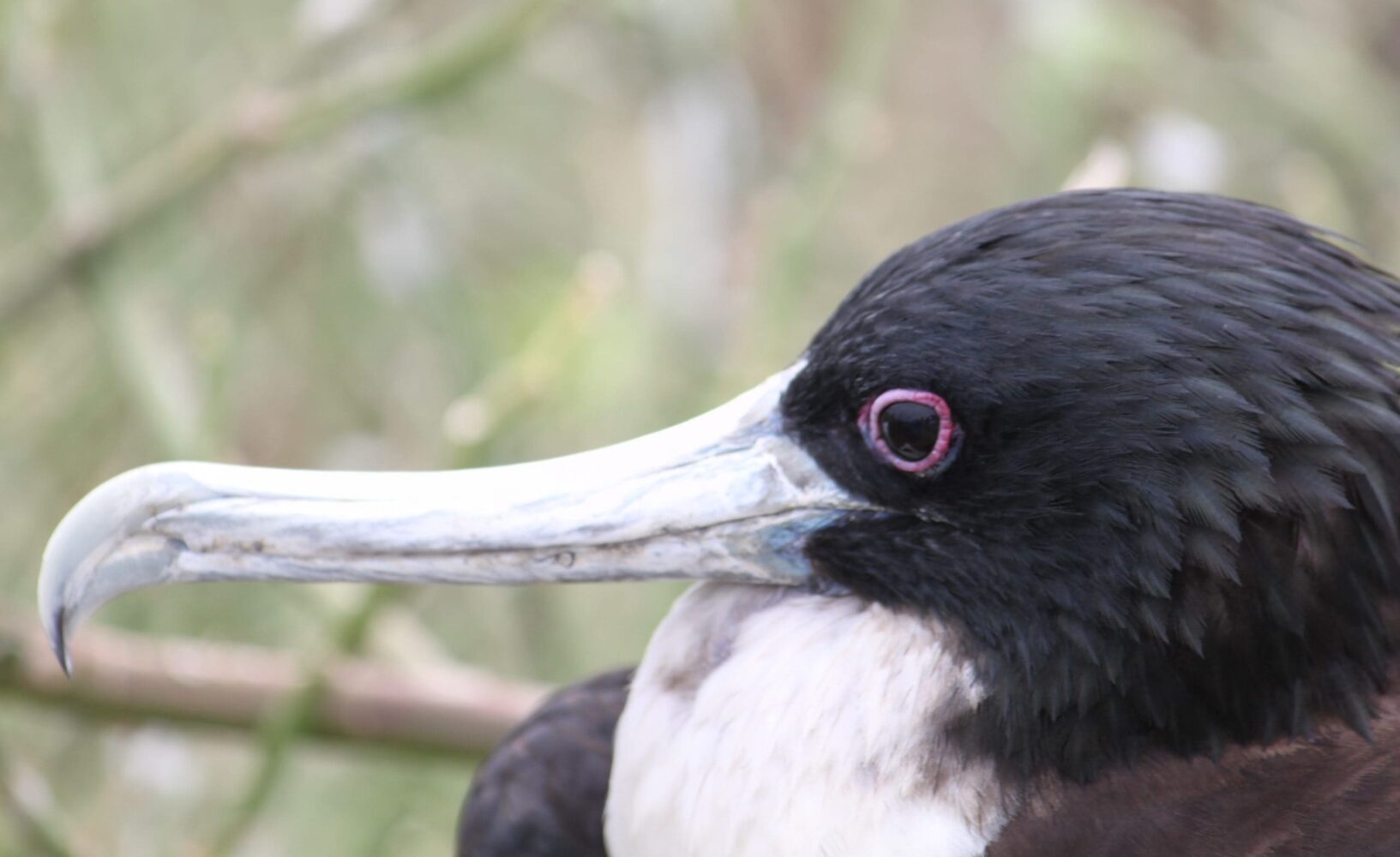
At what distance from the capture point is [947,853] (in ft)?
2.86

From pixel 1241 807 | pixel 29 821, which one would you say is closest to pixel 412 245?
pixel 29 821

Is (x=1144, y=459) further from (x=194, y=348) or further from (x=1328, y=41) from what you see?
(x=1328, y=41)

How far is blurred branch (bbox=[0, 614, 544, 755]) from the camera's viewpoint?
1352mm

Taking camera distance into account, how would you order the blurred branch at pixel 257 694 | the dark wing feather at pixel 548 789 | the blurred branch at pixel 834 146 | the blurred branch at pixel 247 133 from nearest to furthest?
the dark wing feather at pixel 548 789 → the blurred branch at pixel 257 694 → the blurred branch at pixel 247 133 → the blurred branch at pixel 834 146

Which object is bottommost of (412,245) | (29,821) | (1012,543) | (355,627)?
(29,821)

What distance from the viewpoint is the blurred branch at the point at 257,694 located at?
1352mm

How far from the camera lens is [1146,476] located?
846 mm

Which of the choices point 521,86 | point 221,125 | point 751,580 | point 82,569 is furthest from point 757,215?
point 82,569

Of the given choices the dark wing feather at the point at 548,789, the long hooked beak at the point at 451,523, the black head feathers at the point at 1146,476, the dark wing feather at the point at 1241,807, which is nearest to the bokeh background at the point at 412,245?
the dark wing feather at the point at 548,789

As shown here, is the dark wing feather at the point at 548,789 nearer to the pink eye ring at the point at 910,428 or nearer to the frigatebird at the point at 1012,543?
the frigatebird at the point at 1012,543

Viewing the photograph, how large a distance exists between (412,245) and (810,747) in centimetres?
114

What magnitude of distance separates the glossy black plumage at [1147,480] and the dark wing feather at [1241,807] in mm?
11

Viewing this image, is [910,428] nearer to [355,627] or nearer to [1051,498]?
[1051,498]

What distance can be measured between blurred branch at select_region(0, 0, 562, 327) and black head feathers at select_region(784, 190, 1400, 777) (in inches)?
29.8
